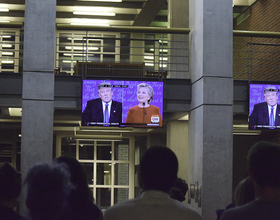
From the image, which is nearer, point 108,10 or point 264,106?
point 264,106

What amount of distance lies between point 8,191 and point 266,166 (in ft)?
4.34

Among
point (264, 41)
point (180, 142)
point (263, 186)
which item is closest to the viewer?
point (263, 186)

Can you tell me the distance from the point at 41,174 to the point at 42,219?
0.21 m

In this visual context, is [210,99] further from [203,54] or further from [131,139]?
[131,139]

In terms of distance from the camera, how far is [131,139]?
1738 cm

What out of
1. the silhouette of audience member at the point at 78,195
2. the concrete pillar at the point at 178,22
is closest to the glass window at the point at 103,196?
the concrete pillar at the point at 178,22

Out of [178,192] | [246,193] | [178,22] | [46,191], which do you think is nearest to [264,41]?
[178,22]

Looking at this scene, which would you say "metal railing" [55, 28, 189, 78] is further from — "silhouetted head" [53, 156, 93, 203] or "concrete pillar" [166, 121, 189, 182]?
"silhouetted head" [53, 156, 93, 203]

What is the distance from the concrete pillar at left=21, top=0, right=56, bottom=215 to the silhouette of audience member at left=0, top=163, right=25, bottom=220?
6.24 m

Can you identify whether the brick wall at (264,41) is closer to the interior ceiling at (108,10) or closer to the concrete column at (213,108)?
the interior ceiling at (108,10)

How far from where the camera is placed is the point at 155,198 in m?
2.18

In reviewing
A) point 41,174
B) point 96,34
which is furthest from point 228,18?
point 96,34

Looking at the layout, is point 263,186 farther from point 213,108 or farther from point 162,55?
point 162,55

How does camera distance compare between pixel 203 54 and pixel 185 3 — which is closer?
pixel 203 54
